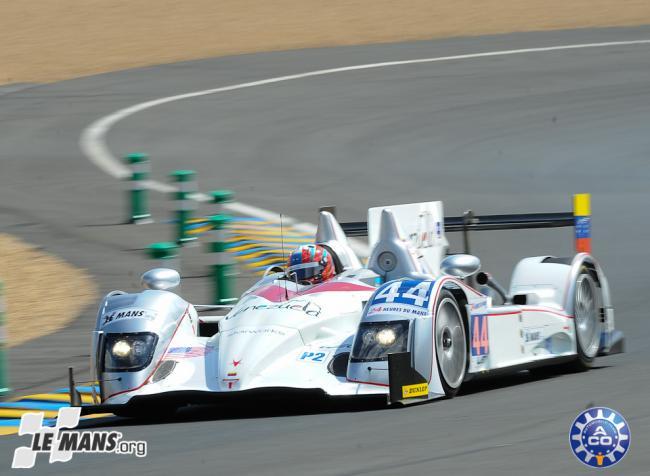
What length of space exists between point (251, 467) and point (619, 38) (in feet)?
97.5

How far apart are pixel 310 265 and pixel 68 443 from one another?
2.58 meters

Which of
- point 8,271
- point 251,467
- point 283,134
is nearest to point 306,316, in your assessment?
point 251,467

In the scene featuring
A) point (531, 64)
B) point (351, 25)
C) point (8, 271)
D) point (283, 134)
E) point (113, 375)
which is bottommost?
point (113, 375)

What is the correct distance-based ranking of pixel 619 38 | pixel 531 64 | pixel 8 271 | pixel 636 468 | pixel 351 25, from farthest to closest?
pixel 351 25
pixel 619 38
pixel 531 64
pixel 8 271
pixel 636 468

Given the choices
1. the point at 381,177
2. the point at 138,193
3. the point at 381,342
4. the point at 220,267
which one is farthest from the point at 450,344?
the point at 381,177

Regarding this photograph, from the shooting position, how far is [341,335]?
9.77 m

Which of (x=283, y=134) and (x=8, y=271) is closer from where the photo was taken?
(x=8, y=271)

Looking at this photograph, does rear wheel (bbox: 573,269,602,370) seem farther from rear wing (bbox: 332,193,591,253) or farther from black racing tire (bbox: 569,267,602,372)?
rear wing (bbox: 332,193,591,253)

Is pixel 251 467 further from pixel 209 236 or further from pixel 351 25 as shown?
pixel 351 25

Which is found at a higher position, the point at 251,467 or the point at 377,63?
the point at 377,63

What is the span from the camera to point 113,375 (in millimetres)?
9688

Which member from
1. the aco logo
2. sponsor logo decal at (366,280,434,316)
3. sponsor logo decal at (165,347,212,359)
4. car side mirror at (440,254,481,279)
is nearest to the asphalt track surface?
the aco logo

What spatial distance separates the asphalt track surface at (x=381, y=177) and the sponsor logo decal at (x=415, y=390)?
9cm

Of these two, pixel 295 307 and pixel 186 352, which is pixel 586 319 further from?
pixel 186 352
